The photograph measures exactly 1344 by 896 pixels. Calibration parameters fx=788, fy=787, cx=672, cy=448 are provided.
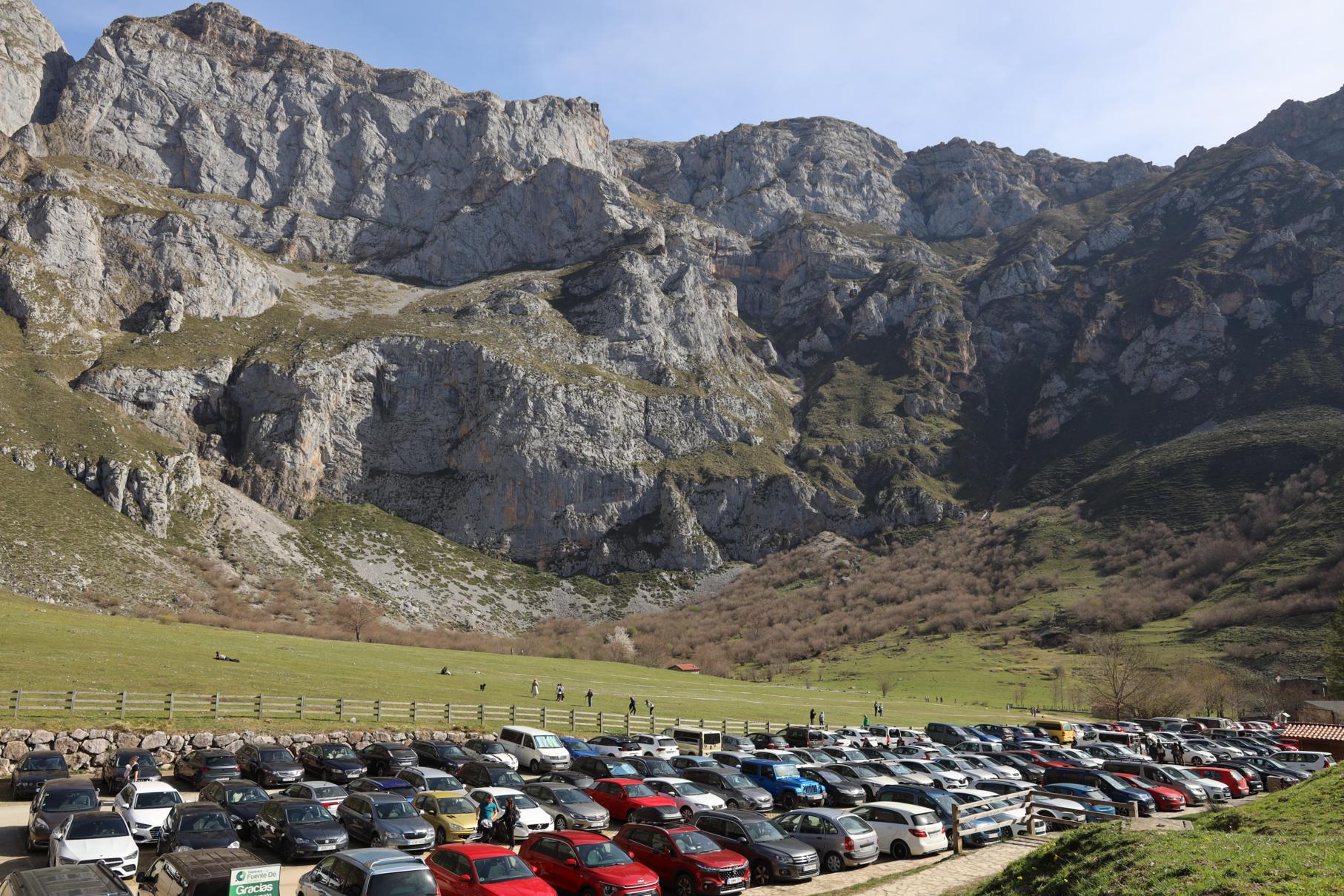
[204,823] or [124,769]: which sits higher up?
[204,823]

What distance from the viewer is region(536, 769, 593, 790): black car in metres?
30.4

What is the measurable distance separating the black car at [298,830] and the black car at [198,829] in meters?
1.47

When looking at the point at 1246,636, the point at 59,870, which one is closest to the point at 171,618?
the point at 59,870

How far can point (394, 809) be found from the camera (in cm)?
2341

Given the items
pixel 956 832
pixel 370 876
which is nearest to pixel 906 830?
pixel 956 832

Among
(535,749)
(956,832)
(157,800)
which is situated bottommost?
(535,749)

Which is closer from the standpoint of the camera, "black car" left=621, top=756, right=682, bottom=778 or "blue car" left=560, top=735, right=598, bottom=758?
"black car" left=621, top=756, right=682, bottom=778

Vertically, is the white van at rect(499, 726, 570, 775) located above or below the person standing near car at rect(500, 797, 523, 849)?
below

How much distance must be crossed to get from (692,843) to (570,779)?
1036cm

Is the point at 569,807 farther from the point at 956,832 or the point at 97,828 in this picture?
the point at 97,828

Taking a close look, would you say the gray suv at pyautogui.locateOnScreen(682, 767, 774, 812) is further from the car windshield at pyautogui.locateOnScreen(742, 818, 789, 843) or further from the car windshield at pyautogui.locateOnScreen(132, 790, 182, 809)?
the car windshield at pyautogui.locateOnScreen(132, 790, 182, 809)

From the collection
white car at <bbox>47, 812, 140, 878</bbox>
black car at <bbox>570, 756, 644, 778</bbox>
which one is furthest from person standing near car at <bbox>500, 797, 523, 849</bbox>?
white car at <bbox>47, 812, 140, 878</bbox>

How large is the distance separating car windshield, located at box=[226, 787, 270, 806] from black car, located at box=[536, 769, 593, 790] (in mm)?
9302

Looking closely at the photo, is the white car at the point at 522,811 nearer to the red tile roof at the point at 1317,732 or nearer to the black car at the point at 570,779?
the black car at the point at 570,779
